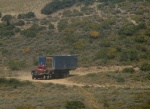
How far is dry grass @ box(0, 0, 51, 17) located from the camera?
90.8 meters

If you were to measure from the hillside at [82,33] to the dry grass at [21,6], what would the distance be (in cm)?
25

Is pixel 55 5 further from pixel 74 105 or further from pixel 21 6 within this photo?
pixel 74 105

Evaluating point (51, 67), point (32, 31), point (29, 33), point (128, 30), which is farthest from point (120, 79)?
point (32, 31)

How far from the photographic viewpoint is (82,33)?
212ft

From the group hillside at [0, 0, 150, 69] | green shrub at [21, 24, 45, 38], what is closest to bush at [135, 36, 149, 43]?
hillside at [0, 0, 150, 69]

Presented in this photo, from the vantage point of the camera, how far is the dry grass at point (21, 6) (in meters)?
90.8

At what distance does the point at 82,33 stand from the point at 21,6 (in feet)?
114

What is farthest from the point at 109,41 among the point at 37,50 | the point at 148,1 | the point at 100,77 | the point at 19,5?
the point at 19,5

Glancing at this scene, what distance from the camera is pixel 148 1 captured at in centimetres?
8462

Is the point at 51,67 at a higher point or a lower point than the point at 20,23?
lower

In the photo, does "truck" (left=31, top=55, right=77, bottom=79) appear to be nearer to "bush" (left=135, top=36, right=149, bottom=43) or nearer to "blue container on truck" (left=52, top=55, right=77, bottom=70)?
"blue container on truck" (left=52, top=55, right=77, bottom=70)

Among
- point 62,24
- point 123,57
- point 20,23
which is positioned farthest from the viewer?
point 20,23

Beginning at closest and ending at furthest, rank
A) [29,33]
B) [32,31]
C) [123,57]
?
[123,57], [29,33], [32,31]

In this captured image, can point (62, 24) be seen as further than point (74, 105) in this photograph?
Yes
